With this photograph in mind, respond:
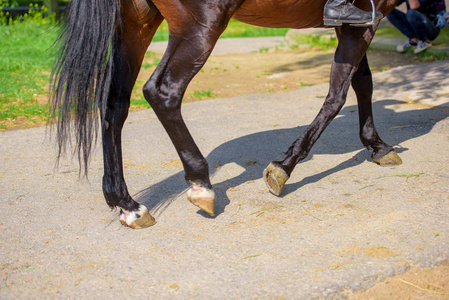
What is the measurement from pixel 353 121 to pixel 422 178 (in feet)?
5.34

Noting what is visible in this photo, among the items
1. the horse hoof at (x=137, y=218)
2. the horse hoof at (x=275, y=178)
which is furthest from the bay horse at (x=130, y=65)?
the horse hoof at (x=275, y=178)

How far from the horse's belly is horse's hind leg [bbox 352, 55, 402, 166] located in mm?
697

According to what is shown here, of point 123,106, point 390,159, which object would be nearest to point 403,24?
point 390,159

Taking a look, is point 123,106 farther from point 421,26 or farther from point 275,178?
point 421,26

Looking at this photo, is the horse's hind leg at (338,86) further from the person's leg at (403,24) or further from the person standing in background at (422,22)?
the person's leg at (403,24)

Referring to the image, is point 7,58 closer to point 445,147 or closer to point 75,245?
point 75,245

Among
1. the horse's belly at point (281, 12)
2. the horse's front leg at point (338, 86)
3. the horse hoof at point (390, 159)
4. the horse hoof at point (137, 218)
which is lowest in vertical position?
the horse hoof at point (390, 159)

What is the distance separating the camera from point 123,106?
3.08 meters

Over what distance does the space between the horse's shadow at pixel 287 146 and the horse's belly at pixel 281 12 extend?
1173mm

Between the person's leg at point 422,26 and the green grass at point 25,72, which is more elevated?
the person's leg at point 422,26

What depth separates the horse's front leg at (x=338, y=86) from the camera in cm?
335

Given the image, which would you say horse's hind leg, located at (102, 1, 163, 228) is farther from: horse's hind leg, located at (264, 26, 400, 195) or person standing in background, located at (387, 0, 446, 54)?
person standing in background, located at (387, 0, 446, 54)

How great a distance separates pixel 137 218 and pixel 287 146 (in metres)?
1.89

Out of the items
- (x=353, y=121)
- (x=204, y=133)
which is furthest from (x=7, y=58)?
(x=353, y=121)
